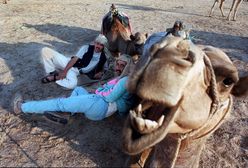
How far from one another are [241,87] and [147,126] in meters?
0.75

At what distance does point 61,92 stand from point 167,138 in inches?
99.3

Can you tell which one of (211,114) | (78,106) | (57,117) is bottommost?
(57,117)

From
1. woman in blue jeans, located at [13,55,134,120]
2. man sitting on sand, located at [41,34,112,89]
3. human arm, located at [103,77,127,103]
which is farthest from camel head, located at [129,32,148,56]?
human arm, located at [103,77,127,103]

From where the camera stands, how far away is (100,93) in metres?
3.62

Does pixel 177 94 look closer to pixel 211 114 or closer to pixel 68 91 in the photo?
pixel 211 114

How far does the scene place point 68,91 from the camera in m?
4.61

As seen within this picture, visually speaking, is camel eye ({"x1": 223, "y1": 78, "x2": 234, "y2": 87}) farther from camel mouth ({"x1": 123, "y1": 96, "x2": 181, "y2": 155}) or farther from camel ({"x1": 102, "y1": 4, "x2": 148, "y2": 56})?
camel ({"x1": 102, "y1": 4, "x2": 148, "y2": 56})

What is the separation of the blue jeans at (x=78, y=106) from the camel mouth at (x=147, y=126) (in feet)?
5.26

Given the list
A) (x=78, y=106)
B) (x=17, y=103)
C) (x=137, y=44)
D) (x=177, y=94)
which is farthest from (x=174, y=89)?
(x=137, y=44)

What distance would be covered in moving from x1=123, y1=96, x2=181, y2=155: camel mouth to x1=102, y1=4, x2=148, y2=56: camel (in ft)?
10.5

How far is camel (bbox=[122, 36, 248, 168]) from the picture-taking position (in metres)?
1.71

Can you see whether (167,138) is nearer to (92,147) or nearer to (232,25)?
(92,147)

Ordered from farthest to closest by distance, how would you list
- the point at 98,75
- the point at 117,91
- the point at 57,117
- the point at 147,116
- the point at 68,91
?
the point at 98,75
the point at 68,91
the point at 57,117
the point at 117,91
the point at 147,116

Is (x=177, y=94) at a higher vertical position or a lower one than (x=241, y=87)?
higher
